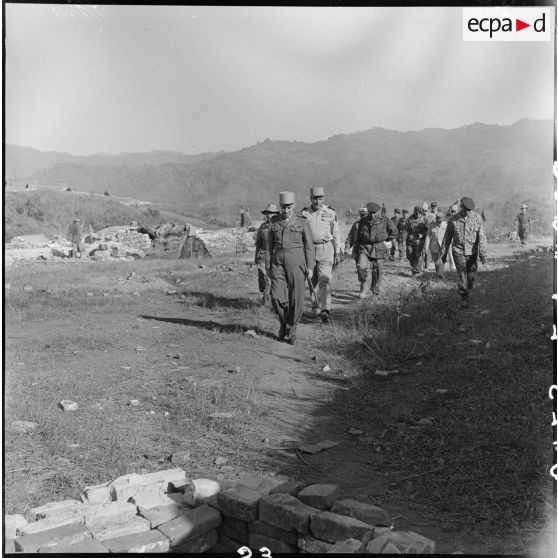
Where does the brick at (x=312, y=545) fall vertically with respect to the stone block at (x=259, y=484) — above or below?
below

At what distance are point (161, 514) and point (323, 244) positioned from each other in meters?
5.91

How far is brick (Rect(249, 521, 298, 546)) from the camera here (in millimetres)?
3342

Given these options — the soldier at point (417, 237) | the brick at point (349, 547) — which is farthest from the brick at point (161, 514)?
the soldier at point (417, 237)

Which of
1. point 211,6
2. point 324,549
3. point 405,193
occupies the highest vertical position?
point 405,193

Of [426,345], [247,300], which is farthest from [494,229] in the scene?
[426,345]

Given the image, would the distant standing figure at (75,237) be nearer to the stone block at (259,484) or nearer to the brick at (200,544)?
the stone block at (259,484)

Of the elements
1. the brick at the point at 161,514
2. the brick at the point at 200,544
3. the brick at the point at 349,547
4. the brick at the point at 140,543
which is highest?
the brick at the point at 349,547

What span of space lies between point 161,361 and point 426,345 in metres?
3.09

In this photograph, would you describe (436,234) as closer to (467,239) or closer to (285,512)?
(467,239)

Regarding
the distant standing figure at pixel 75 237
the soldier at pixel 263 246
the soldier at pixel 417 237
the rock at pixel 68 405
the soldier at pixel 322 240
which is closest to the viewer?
the rock at pixel 68 405

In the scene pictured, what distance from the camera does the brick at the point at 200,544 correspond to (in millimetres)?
3431

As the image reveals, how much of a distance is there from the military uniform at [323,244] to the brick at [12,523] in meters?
5.97

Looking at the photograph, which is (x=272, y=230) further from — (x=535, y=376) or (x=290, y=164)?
(x=290, y=164)

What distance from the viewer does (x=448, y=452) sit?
167 inches
